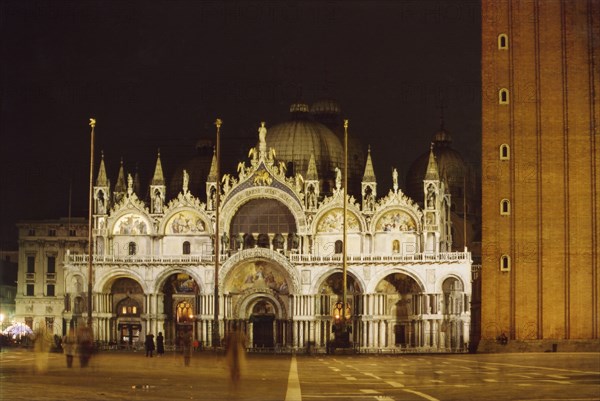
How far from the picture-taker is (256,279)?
336ft

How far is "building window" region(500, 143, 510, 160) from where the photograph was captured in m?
83.8

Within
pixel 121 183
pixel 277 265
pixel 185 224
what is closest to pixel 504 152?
pixel 277 265

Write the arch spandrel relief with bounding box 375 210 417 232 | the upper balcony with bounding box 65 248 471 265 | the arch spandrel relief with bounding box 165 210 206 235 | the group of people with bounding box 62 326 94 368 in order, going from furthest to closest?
the arch spandrel relief with bounding box 165 210 206 235 → the arch spandrel relief with bounding box 375 210 417 232 → the upper balcony with bounding box 65 248 471 265 → the group of people with bounding box 62 326 94 368

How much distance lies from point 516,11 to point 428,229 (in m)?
21.8

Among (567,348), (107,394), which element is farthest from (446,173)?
(107,394)

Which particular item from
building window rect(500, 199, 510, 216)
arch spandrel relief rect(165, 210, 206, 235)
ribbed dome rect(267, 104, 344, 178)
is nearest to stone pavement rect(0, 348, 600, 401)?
building window rect(500, 199, 510, 216)

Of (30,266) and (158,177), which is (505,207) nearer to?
(158,177)

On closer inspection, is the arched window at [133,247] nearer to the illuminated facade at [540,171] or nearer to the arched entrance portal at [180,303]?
the arched entrance portal at [180,303]

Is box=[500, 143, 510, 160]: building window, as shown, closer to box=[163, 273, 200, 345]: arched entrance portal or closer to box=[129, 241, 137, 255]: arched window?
box=[163, 273, 200, 345]: arched entrance portal

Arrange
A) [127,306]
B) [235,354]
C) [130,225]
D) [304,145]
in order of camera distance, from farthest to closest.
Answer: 1. [304,145]
2. [127,306]
3. [130,225]
4. [235,354]

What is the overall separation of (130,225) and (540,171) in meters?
37.7

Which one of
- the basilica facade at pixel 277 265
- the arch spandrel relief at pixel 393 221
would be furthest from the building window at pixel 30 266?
the arch spandrel relief at pixel 393 221

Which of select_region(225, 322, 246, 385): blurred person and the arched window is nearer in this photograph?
select_region(225, 322, 246, 385): blurred person

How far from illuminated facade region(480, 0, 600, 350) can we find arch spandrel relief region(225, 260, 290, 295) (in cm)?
2359
